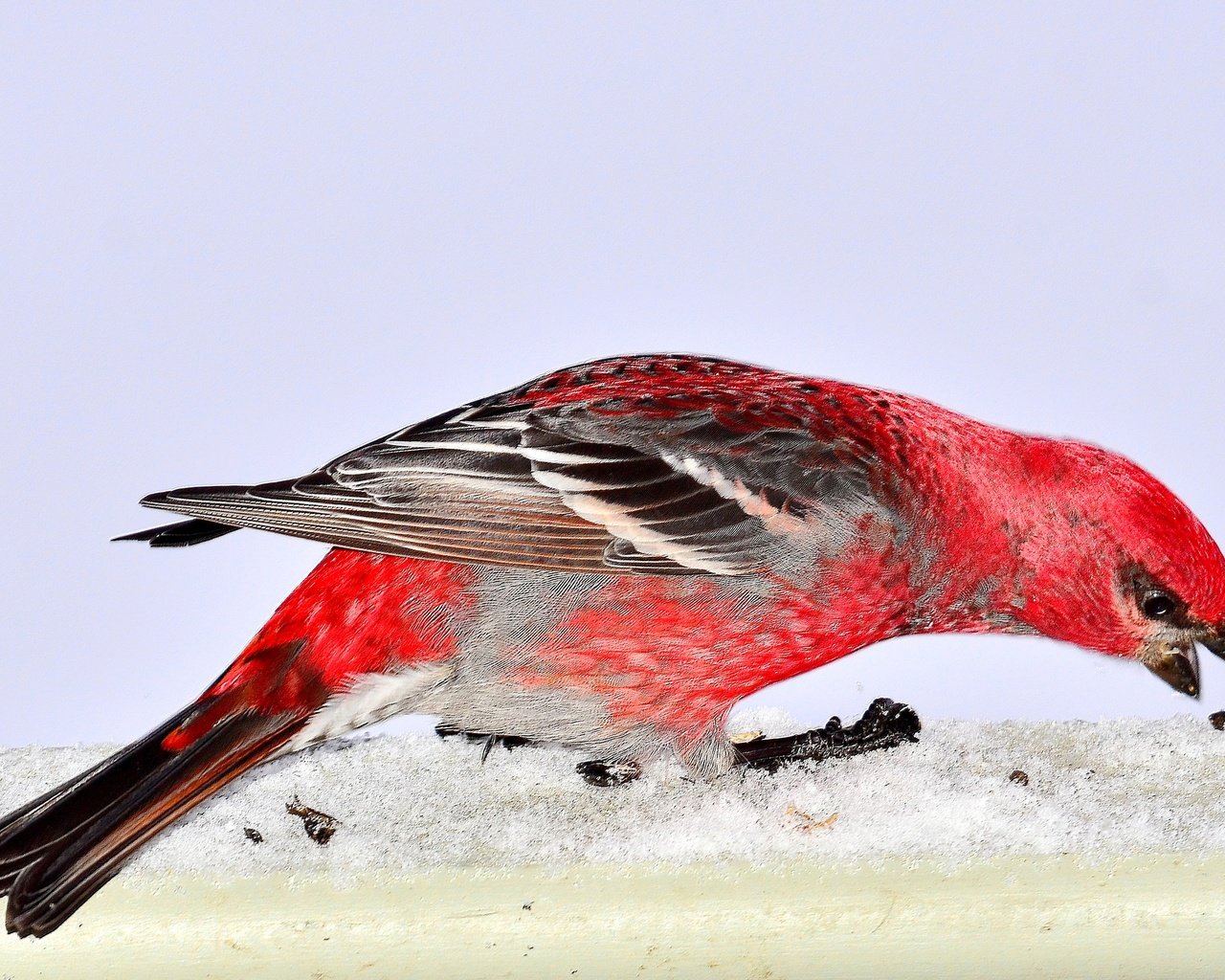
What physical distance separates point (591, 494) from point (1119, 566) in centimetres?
91

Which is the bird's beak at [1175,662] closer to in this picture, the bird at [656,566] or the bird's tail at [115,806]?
the bird at [656,566]

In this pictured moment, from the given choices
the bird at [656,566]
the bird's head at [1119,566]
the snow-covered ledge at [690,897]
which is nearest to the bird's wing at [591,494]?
the bird at [656,566]

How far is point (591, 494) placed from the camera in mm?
2363

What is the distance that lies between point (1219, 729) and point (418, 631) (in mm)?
1498

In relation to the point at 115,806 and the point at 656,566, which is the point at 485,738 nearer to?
the point at 656,566

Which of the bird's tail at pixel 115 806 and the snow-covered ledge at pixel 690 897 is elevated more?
the bird's tail at pixel 115 806

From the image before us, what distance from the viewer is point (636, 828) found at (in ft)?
7.29

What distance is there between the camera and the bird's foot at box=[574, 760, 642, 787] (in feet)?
8.16

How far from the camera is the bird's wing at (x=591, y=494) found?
2316 mm

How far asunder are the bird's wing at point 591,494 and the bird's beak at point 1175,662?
553mm

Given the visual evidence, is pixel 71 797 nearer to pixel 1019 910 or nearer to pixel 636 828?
pixel 636 828

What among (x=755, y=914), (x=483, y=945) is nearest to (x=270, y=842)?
(x=483, y=945)

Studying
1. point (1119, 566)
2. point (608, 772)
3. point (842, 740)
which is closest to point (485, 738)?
point (608, 772)

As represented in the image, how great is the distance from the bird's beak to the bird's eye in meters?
0.06
